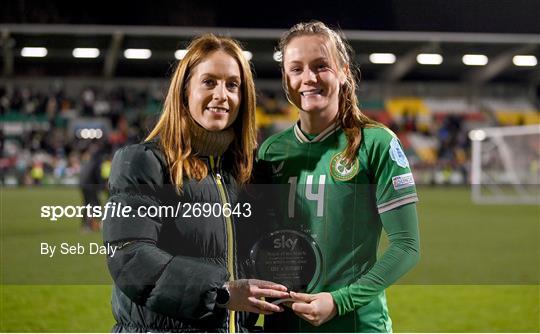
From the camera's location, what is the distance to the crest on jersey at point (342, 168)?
2.06 metres

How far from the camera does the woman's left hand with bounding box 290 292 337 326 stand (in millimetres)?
2023

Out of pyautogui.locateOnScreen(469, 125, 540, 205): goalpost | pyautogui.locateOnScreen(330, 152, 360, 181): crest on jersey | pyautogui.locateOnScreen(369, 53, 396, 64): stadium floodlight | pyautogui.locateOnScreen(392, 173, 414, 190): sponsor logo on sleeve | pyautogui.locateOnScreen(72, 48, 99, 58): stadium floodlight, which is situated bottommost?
pyautogui.locateOnScreen(392, 173, 414, 190): sponsor logo on sleeve

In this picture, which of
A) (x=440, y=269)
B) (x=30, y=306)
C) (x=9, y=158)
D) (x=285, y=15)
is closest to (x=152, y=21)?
(x=285, y=15)

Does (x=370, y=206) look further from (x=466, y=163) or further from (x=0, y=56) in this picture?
(x=466, y=163)

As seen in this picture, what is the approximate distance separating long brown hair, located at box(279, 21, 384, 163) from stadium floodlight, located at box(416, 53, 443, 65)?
560 millimetres

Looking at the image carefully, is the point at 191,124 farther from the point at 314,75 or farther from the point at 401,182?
the point at 401,182

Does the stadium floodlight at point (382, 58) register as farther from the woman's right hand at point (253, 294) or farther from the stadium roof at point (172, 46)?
the woman's right hand at point (253, 294)

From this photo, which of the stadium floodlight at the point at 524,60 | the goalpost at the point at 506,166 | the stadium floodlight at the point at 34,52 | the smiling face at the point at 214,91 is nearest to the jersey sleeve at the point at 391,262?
the smiling face at the point at 214,91

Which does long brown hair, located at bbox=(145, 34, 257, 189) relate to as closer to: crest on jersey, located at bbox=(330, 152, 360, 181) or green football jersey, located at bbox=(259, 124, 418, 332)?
green football jersey, located at bbox=(259, 124, 418, 332)

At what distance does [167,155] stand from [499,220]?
7877 millimetres

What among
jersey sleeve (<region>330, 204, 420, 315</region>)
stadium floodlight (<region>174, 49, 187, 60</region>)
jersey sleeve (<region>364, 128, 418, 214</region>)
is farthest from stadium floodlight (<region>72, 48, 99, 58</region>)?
jersey sleeve (<region>330, 204, 420, 315</region>)

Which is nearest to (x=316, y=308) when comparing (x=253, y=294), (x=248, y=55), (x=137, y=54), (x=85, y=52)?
(x=253, y=294)

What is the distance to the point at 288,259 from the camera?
224 centimetres

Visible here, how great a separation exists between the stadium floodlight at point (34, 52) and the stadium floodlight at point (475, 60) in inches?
62.1
